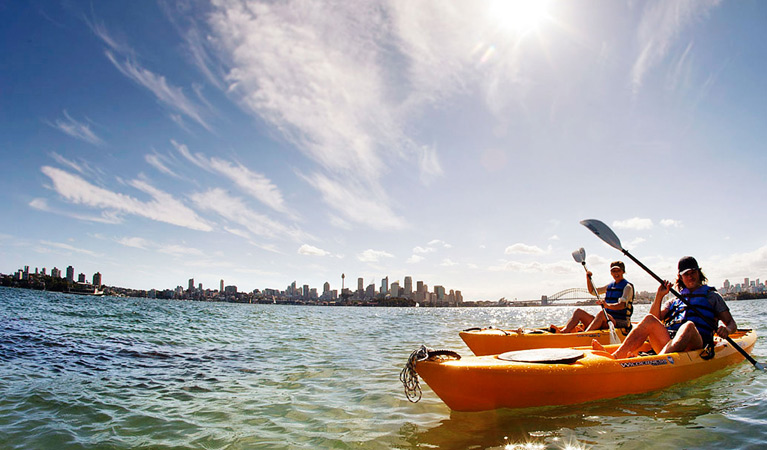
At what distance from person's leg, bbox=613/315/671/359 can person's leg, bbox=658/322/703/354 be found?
102 mm

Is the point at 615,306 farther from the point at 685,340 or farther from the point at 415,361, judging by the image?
the point at 415,361

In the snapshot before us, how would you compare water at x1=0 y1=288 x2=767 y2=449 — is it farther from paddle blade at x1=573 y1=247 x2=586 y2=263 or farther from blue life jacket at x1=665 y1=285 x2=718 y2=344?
paddle blade at x1=573 y1=247 x2=586 y2=263

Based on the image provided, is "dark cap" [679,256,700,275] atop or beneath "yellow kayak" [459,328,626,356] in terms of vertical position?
atop

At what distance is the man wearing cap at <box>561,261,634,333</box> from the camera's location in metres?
9.07

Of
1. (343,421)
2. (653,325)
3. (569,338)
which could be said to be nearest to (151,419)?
(343,421)

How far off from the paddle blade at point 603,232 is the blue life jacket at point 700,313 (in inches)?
75.3

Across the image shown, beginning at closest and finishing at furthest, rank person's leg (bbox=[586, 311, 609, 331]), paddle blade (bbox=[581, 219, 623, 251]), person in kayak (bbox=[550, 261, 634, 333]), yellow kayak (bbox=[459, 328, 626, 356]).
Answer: paddle blade (bbox=[581, 219, 623, 251]), yellow kayak (bbox=[459, 328, 626, 356]), person in kayak (bbox=[550, 261, 634, 333]), person's leg (bbox=[586, 311, 609, 331])

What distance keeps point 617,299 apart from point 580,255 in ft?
7.68

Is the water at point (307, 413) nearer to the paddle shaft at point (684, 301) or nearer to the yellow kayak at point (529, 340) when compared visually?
the paddle shaft at point (684, 301)

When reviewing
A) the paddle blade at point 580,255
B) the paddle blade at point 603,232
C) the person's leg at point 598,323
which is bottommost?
the person's leg at point 598,323

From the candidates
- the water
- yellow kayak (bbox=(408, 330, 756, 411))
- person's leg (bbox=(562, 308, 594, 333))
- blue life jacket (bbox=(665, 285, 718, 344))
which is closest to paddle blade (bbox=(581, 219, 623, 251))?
blue life jacket (bbox=(665, 285, 718, 344))

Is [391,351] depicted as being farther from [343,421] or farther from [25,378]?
[25,378]

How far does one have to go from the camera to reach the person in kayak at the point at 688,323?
6.03m

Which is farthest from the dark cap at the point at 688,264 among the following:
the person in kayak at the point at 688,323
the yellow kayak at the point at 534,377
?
the yellow kayak at the point at 534,377
